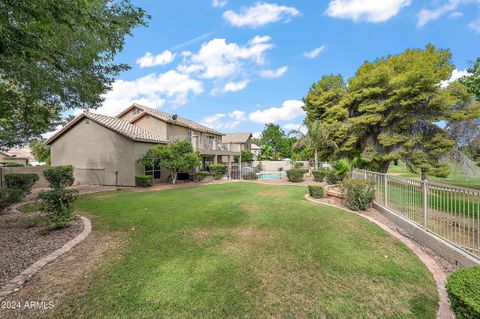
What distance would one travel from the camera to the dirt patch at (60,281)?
329 centimetres

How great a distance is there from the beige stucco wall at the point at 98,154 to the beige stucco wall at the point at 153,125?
10.5 feet

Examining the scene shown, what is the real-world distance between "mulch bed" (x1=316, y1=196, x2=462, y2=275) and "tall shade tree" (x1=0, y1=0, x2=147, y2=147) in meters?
9.03

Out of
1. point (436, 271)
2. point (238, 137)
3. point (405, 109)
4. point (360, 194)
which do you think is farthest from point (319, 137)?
point (238, 137)

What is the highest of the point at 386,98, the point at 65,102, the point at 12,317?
the point at 386,98

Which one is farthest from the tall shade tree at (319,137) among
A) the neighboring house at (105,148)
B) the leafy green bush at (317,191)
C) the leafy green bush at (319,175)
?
the neighboring house at (105,148)

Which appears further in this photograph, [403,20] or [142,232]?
[403,20]

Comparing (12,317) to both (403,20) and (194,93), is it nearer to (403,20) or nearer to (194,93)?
(403,20)

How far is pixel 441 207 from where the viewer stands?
546cm

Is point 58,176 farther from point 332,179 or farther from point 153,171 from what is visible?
point 332,179

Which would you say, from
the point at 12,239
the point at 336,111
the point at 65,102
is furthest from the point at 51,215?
the point at 336,111

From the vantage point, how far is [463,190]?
467 centimetres

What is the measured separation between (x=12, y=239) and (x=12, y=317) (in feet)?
13.2

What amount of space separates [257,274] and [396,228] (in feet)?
17.7

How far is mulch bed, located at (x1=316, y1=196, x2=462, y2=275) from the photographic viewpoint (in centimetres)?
467
